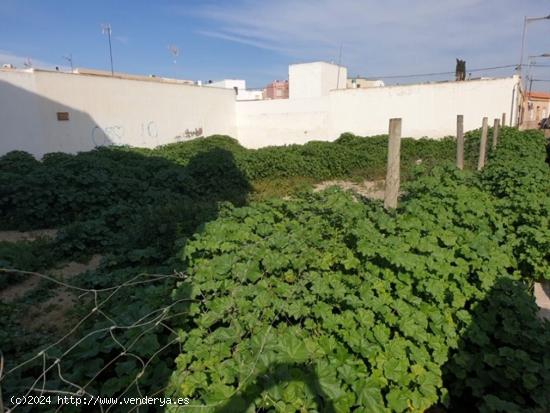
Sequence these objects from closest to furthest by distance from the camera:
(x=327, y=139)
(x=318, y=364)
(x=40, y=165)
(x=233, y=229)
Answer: (x=318, y=364), (x=233, y=229), (x=40, y=165), (x=327, y=139)

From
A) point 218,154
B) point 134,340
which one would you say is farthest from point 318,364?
point 218,154

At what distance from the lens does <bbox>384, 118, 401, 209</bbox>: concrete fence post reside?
4.91m

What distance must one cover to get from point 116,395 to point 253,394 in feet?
2.90

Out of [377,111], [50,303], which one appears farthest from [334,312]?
[377,111]

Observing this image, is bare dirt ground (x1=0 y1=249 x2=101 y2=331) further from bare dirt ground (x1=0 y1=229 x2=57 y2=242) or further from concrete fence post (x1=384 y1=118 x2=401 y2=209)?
concrete fence post (x1=384 y1=118 x2=401 y2=209)

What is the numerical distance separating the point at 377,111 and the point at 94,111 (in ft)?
38.8

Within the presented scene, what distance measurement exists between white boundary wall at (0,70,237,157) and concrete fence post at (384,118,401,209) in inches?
435

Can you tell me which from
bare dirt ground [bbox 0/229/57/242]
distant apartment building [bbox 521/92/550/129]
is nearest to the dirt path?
bare dirt ground [bbox 0/229/57/242]

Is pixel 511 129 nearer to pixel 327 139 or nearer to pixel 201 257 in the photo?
pixel 327 139

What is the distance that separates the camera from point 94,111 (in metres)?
13.5

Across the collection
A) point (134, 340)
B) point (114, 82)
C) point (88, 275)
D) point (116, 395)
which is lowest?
point (88, 275)

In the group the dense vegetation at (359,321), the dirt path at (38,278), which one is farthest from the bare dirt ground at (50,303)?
the dense vegetation at (359,321)

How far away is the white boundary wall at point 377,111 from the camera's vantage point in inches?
614

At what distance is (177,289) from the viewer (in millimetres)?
2836
